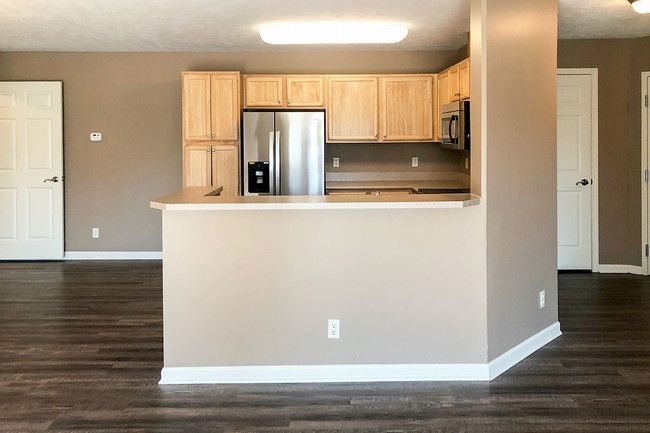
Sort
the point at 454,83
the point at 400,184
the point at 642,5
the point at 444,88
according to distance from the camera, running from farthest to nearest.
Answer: the point at 400,184
the point at 444,88
the point at 454,83
the point at 642,5

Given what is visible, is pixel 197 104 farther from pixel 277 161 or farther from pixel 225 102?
pixel 277 161

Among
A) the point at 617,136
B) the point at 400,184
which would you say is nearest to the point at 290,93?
the point at 400,184

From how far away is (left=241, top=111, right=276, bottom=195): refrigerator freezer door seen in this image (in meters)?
7.68

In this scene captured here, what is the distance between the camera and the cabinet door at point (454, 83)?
7004mm

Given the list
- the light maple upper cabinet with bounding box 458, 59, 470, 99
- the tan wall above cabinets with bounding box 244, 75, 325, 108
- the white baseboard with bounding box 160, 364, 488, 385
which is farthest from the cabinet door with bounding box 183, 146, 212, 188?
the white baseboard with bounding box 160, 364, 488, 385

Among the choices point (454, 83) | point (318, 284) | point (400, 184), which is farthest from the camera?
point (400, 184)

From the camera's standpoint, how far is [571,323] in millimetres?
5445

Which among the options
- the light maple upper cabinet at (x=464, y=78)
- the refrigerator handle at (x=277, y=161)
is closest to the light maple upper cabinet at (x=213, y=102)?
the refrigerator handle at (x=277, y=161)

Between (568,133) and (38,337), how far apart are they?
5.22 m

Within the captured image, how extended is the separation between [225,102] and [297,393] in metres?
4.51

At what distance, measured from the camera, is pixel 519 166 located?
459cm

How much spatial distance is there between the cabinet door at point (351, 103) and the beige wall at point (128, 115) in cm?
35

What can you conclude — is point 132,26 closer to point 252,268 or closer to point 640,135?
point 252,268

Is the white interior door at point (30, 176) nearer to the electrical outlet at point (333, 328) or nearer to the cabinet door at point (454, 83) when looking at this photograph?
the cabinet door at point (454, 83)
